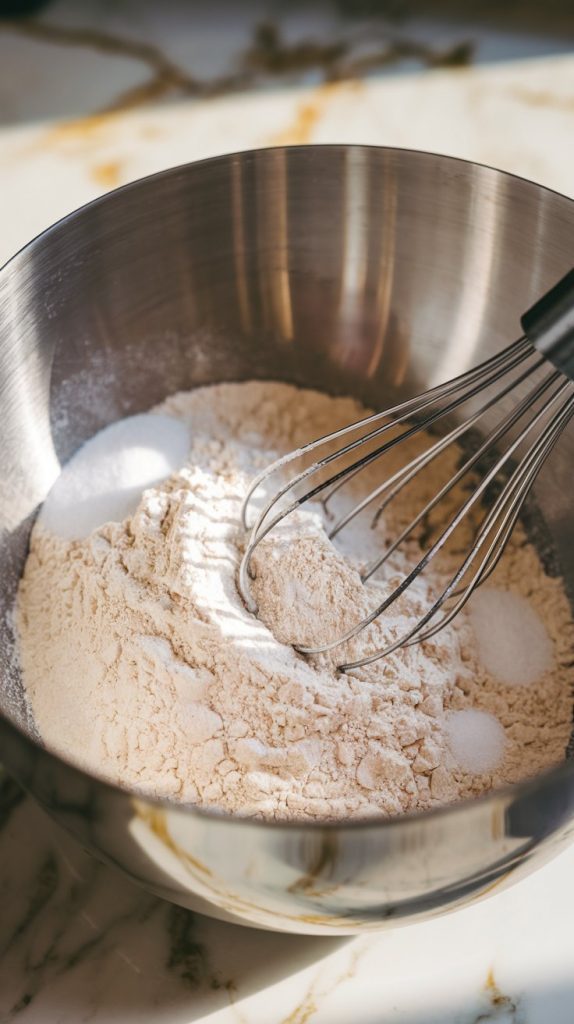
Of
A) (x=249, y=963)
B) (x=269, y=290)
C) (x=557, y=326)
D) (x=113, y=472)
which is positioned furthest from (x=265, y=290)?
(x=249, y=963)

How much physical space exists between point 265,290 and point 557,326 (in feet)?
0.99

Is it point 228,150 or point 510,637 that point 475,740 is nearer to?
point 510,637

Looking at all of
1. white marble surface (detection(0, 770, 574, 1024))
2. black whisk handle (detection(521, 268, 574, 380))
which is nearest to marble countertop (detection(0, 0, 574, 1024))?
white marble surface (detection(0, 770, 574, 1024))

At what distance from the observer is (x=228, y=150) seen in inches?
36.4

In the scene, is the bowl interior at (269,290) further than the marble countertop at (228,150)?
Yes

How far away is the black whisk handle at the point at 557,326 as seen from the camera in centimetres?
50

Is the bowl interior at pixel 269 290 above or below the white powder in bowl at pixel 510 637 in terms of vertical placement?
above

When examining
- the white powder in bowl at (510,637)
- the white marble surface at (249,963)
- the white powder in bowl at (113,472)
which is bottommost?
the white marble surface at (249,963)

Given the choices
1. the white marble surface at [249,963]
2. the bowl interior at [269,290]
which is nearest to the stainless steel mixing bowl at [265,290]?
the bowl interior at [269,290]

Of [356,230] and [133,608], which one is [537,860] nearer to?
[133,608]

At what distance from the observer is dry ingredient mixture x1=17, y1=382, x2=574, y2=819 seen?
1.77 ft

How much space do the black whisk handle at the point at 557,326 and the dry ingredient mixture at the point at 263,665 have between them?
176mm

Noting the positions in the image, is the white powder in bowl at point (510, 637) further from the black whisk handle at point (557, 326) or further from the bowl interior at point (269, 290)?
the black whisk handle at point (557, 326)

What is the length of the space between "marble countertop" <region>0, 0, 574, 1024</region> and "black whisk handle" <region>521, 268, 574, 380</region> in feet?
0.92
